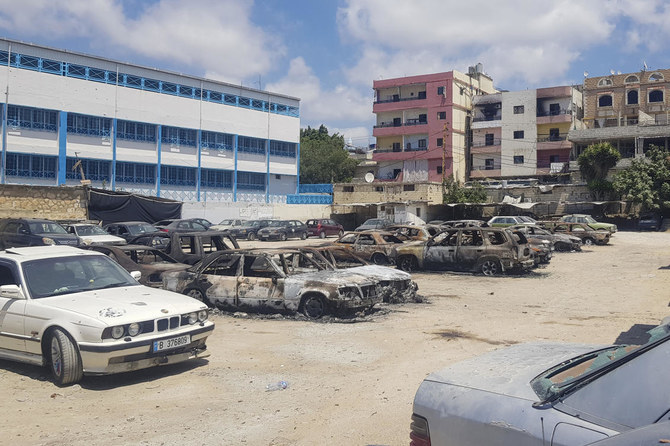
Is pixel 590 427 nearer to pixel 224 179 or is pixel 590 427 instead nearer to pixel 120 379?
pixel 120 379

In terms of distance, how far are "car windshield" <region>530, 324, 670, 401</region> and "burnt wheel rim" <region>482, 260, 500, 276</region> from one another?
14.3 metres

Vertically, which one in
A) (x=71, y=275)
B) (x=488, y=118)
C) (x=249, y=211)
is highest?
(x=488, y=118)

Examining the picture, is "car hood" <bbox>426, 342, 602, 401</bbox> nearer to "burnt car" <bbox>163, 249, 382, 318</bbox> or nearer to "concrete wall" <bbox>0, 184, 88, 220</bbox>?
"burnt car" <bbox>163, 249, 382, 318</bbox>

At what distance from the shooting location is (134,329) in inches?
278

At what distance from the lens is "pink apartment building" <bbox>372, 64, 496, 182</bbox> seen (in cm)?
6241

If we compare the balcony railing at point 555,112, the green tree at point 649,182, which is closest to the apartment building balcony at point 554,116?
the balcony railing at point 555,112

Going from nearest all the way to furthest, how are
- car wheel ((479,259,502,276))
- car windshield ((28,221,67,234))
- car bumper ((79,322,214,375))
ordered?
car bumper ((79,322,214,375))
car wheel ((479,259,502,276))
car windshield ((28,221,67,234))

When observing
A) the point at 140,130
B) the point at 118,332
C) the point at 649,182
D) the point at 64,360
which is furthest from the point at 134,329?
the point at 140,130

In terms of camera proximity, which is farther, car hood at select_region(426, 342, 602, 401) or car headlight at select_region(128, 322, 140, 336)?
car headlight at select_region(128, 322, 140, 336)

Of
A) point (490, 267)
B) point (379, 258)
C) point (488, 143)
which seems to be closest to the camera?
point (490, 267)

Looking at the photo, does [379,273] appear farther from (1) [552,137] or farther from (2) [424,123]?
(2) [424,123]

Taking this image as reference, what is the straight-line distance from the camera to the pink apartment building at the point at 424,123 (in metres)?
62.4

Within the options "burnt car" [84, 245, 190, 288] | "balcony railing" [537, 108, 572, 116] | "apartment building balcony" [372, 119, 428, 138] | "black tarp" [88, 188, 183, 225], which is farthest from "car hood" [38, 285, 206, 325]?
"apartment building balcony" [372, 119, 428, 138]

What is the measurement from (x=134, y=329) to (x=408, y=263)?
13.5m
